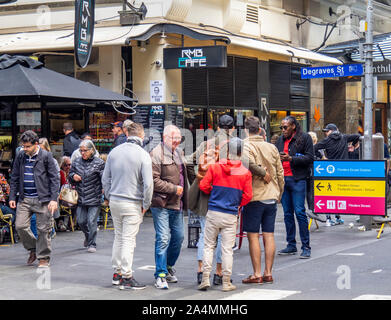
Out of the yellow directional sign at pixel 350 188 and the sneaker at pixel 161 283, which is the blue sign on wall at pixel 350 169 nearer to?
the yellow directional sign at pixel 350 188

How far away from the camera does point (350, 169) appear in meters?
12.3

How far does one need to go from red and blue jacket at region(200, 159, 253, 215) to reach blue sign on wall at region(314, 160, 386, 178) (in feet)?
14.8

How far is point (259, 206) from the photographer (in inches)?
340

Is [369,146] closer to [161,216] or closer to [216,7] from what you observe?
[216,7]

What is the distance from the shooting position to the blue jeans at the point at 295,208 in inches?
411

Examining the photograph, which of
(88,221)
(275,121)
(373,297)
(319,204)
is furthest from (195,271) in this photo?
(275,121)

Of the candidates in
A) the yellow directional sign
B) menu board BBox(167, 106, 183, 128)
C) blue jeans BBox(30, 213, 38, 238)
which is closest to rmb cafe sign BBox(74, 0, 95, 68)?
menu board BBox(167, 106, 183, 128)

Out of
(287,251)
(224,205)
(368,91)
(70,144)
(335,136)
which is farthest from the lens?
(70,144)

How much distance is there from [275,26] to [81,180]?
1010cm

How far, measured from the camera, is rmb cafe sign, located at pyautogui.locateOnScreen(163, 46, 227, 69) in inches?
574

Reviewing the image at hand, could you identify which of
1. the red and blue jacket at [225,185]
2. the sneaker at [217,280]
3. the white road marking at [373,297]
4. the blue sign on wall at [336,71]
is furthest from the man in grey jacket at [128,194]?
the blue sign on wall at [336,71]

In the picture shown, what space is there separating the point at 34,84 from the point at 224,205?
4.67 m

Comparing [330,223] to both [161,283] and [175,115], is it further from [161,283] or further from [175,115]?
[161,283]

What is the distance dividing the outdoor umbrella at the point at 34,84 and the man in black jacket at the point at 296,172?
3.65m
